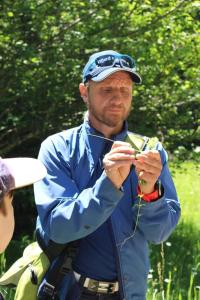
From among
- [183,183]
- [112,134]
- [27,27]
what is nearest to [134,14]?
[27,27]

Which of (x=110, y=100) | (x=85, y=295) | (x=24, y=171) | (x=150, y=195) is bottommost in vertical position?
(x=85, y=295)

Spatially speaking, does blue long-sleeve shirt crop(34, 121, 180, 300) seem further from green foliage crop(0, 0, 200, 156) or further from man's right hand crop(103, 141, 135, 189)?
green foliage crop(0, 0, 200, 156)

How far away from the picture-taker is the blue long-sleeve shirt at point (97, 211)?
8.47 ft

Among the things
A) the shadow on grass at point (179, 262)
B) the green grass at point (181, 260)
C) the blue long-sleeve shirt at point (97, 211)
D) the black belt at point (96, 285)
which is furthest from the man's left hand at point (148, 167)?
the shadow on grass at point (179, 262)

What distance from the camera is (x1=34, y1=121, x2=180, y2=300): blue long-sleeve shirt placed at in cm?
258

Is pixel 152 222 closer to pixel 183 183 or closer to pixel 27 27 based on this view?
pixel 27 27

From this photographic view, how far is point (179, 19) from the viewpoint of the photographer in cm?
616

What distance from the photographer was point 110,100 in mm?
2834

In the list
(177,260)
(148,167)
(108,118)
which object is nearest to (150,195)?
(148,167)

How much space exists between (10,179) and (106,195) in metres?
0.78

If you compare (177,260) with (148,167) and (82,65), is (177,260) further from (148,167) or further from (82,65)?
(148,167)

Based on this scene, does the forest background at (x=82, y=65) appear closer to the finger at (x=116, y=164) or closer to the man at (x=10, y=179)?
the finger at (x=116, y=164)

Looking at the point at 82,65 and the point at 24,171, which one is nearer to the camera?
the point at 24,171

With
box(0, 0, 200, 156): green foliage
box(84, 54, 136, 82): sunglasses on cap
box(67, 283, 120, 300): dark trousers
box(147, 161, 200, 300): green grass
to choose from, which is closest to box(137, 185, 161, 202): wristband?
box(67, 283, 120, 300): dark trousers
